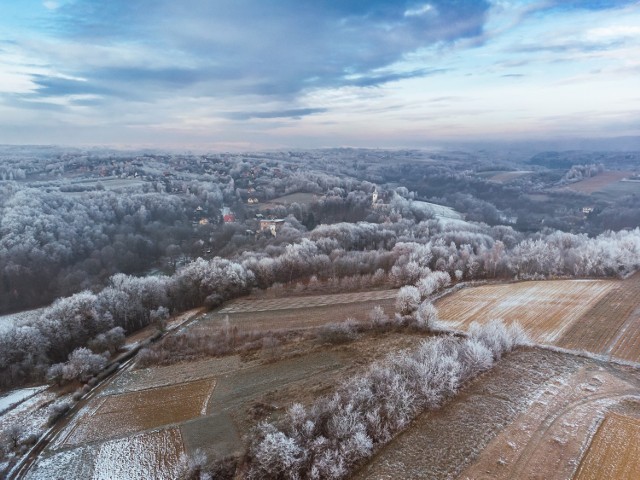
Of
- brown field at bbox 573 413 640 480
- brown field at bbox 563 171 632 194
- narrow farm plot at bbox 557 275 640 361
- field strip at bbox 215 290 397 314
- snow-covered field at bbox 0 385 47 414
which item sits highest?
brown field at bbox 563 171 632 194

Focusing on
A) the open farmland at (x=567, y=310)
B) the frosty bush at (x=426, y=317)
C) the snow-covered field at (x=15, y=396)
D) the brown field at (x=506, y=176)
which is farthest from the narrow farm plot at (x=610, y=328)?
the brown field at (x=506, y=176)

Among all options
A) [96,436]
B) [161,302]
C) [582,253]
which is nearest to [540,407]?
[96,436]

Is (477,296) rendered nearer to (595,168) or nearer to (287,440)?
(287,440)

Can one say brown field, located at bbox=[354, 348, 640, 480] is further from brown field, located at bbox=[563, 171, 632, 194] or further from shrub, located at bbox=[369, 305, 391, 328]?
brown field, located at bbox=[563, 171, 632, 194]

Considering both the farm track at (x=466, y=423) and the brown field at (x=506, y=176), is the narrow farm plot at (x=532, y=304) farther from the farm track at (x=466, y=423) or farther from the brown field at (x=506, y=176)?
the brown field at (x=506, y=176)

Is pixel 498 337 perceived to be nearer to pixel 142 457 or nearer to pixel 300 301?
pixel 300 301

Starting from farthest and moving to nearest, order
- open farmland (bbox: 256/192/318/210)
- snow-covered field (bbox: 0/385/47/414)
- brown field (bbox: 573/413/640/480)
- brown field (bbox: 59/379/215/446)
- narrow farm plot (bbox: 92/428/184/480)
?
open farmland (bbox: 256/192/318/210), snow-covered field (bbox: 0/385/47/414), brown field (bbox: 59/379/215/446), narrow farm plot (bbox: 92/428/184/480), brown field (bbox: 573/413/640/480)

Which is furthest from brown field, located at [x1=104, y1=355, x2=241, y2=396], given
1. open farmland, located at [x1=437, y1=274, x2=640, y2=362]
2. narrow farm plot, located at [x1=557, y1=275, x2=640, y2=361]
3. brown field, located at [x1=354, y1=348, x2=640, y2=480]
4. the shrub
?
narrow farm plot, located at [x1=557, y1=275, x2=640, y2=361]
